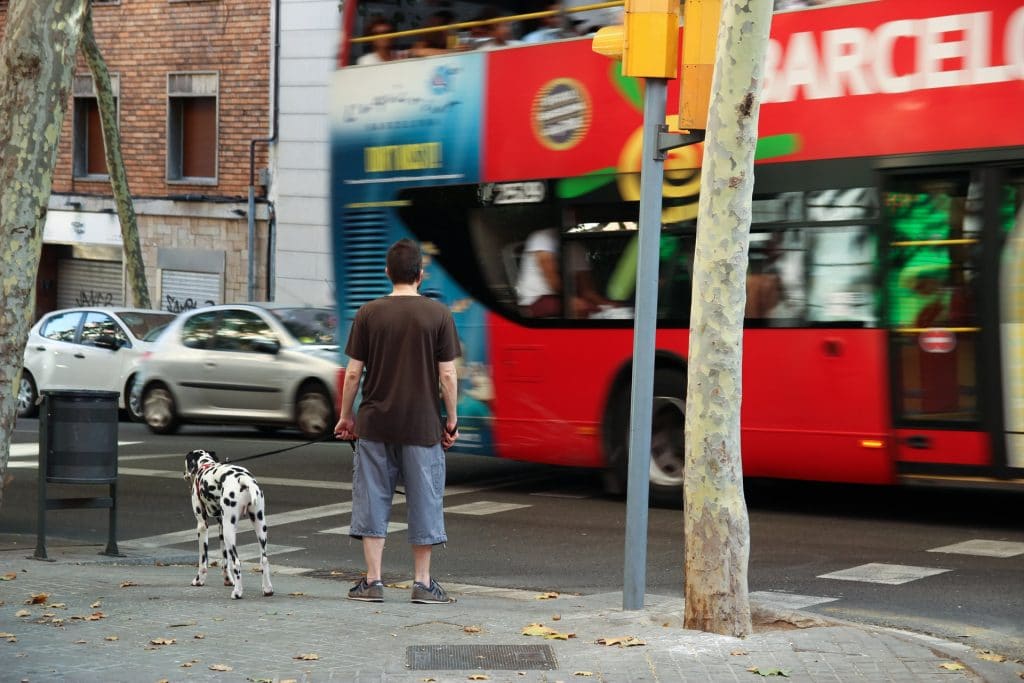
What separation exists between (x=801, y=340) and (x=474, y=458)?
6368 mm

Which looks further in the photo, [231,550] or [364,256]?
[364,256]

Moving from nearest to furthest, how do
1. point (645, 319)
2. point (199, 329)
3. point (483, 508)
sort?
point (645, 319), point (483, 508), point (199, 329)

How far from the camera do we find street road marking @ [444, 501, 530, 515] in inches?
516

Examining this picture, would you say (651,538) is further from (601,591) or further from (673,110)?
(673,110)

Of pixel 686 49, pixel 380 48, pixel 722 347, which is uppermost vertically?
pixel 380 48

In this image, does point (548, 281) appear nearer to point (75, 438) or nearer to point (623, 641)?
point (75, 438)

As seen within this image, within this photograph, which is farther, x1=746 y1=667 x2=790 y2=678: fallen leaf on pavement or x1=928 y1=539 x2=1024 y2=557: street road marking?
x1=928 y1=539 x2=1024 y2=557: street road marking

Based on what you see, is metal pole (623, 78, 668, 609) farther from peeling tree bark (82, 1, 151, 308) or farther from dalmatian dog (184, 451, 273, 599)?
peeling tree bark (82, 1, 151, 308)

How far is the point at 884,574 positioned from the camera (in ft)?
31.7

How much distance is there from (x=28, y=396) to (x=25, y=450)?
5.61 m

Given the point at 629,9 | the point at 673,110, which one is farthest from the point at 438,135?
the point at 629,9

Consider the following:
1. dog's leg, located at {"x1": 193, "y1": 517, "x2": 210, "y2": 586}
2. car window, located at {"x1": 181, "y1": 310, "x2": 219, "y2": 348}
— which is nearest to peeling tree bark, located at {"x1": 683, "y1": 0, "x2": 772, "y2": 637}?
dog's leg, located at {"x1": 193, "y1": 517, "x2": 210, "y2": 586}

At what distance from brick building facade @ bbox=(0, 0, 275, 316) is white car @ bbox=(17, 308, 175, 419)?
26.2 feet

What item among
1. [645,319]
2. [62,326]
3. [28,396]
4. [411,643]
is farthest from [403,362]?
[28,396]
